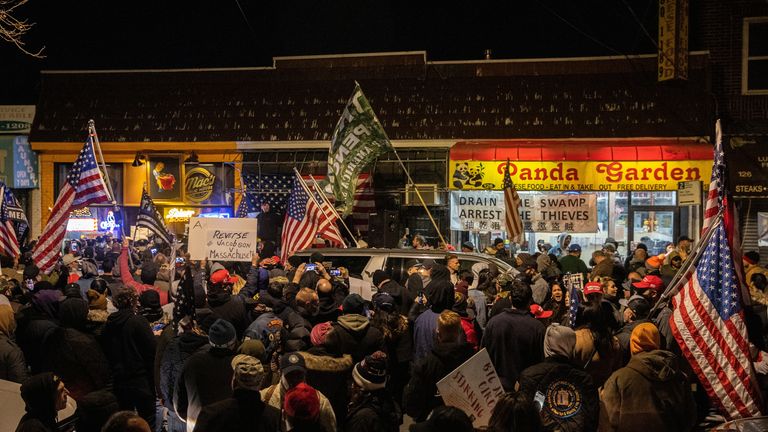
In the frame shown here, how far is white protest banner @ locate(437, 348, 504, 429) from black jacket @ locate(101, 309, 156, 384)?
10.3 feet

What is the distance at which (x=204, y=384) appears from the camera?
19.0ft

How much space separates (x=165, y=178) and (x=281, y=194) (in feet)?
12.4

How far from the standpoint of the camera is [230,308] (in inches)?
333

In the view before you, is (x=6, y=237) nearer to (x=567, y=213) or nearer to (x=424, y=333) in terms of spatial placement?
(x=424, y=333)

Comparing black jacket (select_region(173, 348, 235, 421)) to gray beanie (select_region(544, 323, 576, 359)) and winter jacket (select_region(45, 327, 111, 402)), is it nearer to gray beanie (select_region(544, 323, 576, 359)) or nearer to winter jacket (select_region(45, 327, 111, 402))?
winter jacket (select_region(45, 327, 111, 402))

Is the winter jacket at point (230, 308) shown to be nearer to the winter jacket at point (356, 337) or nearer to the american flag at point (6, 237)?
the winter jacket at point (356, 337)

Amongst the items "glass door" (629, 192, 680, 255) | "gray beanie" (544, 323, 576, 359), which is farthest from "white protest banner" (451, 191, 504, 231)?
"gray beanie" (544, 323, 576, 359)

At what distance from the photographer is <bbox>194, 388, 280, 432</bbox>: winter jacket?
4.71 metres

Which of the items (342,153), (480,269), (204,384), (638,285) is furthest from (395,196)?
(204,384)

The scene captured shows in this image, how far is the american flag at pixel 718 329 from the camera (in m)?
6.29

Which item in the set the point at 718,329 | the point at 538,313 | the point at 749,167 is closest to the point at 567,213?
the point at 749,167

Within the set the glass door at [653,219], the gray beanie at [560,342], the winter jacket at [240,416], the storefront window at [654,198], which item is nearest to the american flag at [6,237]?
the winter jacket at [240,416]

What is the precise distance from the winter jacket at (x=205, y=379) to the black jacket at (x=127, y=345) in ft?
5.25

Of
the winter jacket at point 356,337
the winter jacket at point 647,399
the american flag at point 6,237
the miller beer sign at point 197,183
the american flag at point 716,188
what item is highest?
the miller beer sign at point 197,183
